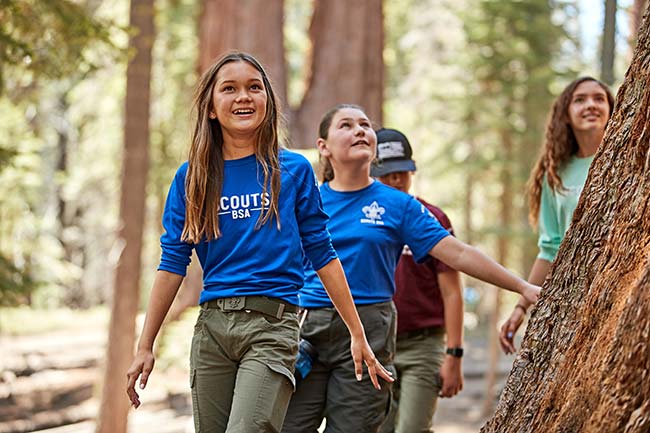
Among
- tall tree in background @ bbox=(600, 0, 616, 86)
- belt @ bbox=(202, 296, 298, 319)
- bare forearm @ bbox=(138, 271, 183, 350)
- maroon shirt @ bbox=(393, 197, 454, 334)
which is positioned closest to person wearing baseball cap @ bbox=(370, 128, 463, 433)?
maroon shirt @ bbox=(393, 197, 454, 334)

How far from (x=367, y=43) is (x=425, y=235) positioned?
354 inches

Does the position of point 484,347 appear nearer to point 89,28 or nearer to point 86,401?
point 86,401

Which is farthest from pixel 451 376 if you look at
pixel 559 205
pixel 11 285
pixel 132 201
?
pixel 132 201

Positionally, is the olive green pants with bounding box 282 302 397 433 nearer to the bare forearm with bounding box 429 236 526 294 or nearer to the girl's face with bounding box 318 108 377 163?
the bare forearm with bounding box 429 236 526 294

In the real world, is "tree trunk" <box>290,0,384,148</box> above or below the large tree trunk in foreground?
above

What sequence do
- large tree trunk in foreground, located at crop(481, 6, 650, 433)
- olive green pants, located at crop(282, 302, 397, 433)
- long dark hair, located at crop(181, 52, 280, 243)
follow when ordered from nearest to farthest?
large tree trunk in foreground, located at crop(481, 6, 650, 433), long dark hair, located at crop(181, 52, 280, 243), olive green pants, located at crop(282, 302, 397, 433)

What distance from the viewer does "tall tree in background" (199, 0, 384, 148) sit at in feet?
42.0

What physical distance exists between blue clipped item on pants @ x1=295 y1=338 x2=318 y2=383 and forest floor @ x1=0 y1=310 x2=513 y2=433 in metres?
7.88

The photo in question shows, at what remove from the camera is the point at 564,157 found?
5.18 metres

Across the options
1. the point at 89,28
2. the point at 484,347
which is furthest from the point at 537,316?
the point at 484,347

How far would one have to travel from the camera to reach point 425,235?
455 centimetres

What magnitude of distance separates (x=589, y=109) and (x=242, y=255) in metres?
2.42

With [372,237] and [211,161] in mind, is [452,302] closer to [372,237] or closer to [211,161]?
[372,237]

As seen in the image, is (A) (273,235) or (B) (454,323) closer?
(A) (273,235)
